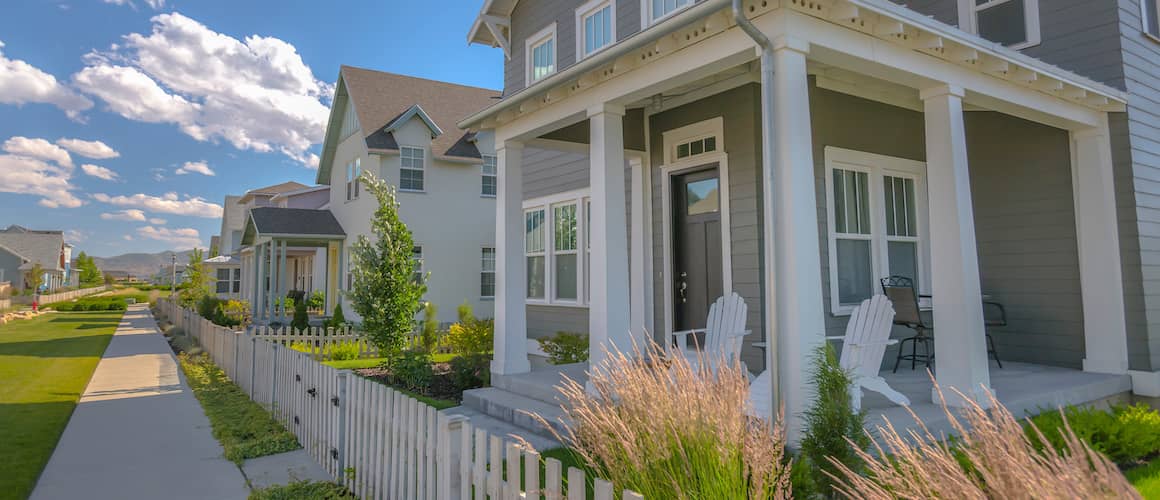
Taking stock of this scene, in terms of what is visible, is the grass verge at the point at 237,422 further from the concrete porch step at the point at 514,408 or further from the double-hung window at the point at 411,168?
the double-hung window at the point at 411,168

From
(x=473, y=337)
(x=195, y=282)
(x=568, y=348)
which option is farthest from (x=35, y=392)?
(x=195, y=282)

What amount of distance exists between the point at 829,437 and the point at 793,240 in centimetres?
137

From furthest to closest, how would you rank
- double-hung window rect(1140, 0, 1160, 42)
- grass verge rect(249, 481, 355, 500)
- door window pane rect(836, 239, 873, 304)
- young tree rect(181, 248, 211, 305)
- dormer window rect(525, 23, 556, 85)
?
young tree rect(181, 248, 211, 305)
dormer window rect(525, 23, 556, 85)
double-hung window rect(1140, 0, 1160, 42)
door window pane rect(836, 239, 873, 304)
grass verge rect(249, 481, 355, 500)

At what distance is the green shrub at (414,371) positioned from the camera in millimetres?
8562

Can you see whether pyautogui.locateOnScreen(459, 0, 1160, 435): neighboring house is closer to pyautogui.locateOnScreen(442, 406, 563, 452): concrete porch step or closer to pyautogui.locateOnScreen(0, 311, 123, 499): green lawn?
pyautogui.locateOnScreen(442, 406, 563, 452): concrete porch step

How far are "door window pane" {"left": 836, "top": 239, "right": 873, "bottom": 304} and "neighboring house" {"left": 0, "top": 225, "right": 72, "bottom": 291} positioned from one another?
56160mm

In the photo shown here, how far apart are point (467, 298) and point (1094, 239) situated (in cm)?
1518

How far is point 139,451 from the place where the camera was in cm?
577

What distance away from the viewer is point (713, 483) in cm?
251

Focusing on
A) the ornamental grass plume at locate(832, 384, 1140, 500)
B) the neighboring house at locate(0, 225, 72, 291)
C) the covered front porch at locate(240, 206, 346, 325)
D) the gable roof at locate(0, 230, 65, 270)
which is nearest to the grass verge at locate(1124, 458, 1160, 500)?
the ornamental grass plume at locate(832, 384, 1140, 500)

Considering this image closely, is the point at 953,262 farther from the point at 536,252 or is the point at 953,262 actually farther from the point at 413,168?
the point at 413,168

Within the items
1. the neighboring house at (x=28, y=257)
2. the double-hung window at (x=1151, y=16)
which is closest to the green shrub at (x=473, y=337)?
the double-hung window at (x=1151, y=16)

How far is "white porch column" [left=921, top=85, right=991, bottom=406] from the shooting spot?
4.86 metres

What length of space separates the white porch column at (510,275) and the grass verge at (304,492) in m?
2.61
